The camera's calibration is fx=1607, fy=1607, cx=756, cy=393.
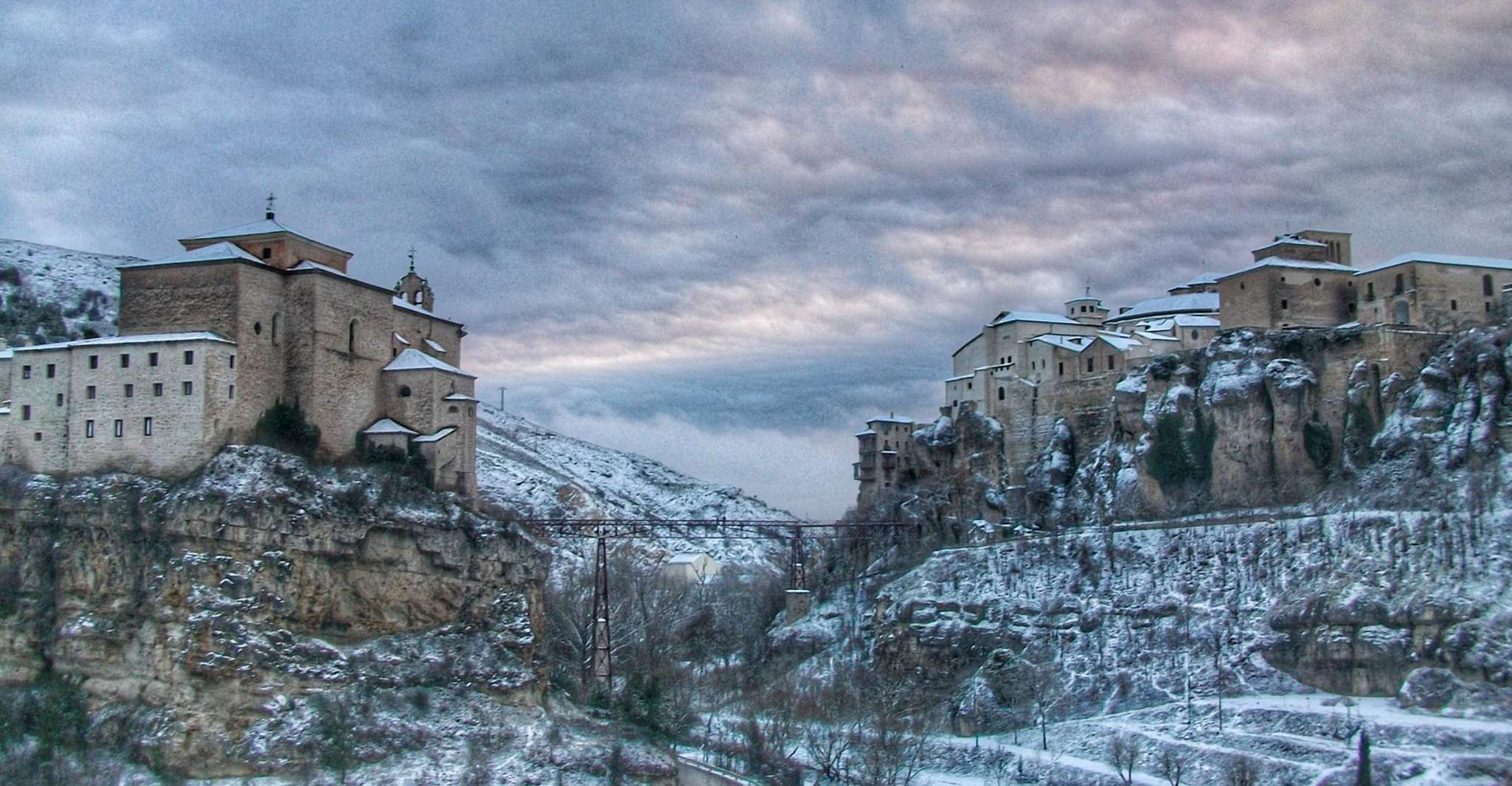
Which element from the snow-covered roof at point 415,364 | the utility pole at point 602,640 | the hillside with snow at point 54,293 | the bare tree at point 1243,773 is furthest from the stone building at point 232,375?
the bare tree at point 1243,773

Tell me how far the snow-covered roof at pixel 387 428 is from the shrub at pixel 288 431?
3058 millimetres

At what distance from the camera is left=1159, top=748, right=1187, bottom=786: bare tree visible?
70750mm

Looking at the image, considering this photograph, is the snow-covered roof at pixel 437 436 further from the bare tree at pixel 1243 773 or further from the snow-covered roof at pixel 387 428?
the bare tree at pixel 1243 773

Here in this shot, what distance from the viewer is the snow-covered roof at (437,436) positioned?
75.2 metres

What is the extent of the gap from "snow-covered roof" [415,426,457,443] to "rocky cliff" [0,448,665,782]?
3.08 metres

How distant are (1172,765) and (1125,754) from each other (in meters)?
2.71

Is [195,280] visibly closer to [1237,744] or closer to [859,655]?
[859,655]

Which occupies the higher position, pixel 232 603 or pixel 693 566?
pixel 693 566

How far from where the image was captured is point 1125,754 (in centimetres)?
7388

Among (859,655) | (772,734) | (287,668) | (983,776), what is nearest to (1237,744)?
(983,776)

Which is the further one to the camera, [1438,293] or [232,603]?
[1438,293]

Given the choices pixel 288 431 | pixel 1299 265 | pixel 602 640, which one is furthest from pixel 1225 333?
pixel 288 431

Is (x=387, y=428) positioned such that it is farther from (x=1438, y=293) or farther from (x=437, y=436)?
(x=1438, y=293)

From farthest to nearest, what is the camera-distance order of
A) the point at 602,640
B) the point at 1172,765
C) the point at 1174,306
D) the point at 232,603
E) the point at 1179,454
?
the point at 1174,306 → the point at 1179,454 → the point at 602,640 → the point at 1172,765 → the point at 232,603
